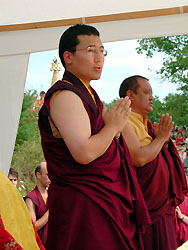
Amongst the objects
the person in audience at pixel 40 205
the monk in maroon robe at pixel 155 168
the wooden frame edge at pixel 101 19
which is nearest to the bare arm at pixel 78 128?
the monk in maroon robe at pixel 155 168

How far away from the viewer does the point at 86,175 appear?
6.56ft

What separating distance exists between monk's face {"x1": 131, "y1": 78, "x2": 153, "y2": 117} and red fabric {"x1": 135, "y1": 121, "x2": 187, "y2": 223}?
26 centimetres

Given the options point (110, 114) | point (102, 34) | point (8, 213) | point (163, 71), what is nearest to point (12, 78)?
point (102, 34)

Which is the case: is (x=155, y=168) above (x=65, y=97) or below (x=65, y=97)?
below

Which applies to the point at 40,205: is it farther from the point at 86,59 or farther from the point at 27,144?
the point at 27,144

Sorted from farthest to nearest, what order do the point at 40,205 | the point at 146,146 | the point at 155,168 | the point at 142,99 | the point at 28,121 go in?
the point at 28,121, the point at 40,205, the point at 142,99, the point at 155,168, the point at 146,146

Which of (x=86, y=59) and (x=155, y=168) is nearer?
(x=86, y=59)

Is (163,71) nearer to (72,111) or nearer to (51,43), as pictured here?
(51,43)

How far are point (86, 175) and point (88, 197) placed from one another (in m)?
0.09

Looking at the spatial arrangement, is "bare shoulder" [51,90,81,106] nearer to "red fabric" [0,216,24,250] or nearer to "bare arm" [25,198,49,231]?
"red fabric" [0,216,24,250]

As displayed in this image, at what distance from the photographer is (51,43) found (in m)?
3.93

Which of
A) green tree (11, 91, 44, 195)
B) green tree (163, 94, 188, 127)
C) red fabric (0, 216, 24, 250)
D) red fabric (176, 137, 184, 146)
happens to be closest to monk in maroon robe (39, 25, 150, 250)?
red fabric (0, 216, 24, 250)

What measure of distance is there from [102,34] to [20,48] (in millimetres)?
667

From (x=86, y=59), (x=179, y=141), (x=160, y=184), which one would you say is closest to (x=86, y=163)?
(x=86, y=59)
